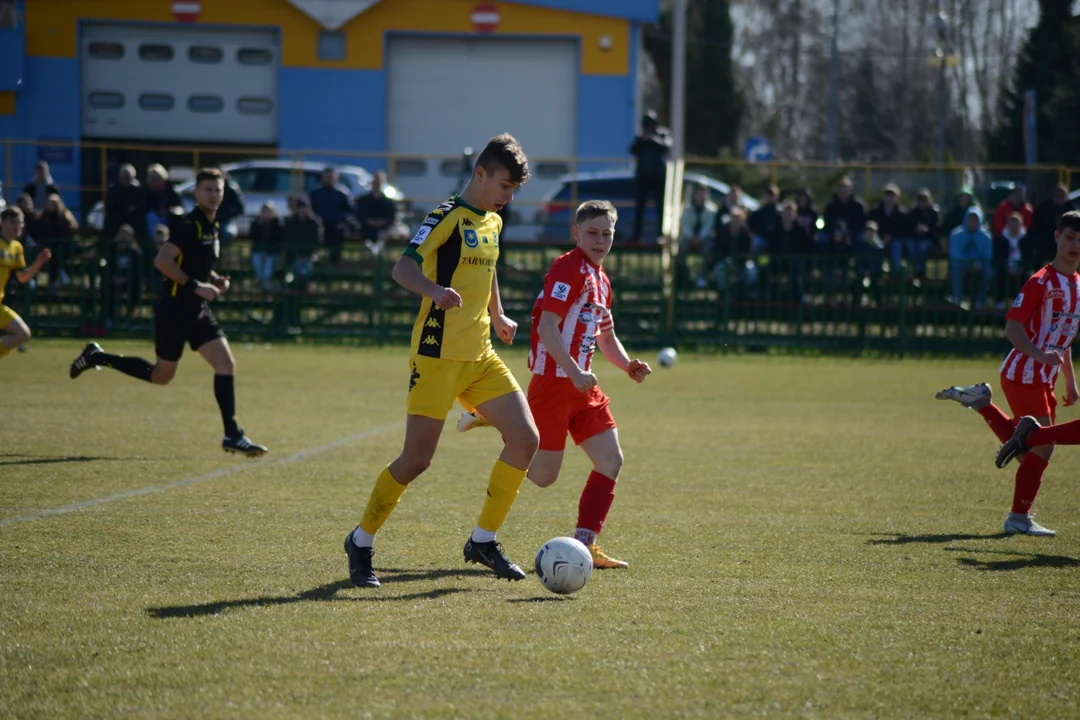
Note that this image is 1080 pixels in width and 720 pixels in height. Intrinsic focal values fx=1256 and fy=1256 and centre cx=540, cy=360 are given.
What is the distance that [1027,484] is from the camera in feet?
24.3

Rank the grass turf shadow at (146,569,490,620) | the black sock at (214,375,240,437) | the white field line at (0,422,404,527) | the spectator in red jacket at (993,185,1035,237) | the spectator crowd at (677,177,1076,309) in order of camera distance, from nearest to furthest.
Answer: the grass turf shadow at (146,569,490,620), the white field line at (0,422,404,527), the black sock at (214,375,240,437), the spectator crowd at (677,177,1076,309), the spectator in red jacket at (993,185,1035,237)

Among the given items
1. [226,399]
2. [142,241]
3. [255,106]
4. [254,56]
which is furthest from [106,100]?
[226,399]

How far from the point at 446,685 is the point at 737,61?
5420cm

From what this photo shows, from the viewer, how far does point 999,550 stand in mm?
6832

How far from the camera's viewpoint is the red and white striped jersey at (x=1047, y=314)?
767cm

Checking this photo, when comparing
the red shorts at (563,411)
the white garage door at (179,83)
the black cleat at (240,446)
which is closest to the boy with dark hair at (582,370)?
the red shorts at (563,411)

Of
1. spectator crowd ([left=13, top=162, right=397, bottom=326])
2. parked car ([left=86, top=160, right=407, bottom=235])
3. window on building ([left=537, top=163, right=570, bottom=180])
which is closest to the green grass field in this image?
spectator crowd ([left=13, top=162, right=397, bottom=326])

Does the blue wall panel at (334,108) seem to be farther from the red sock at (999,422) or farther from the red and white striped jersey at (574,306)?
the red and white striped jersey at (574,306)

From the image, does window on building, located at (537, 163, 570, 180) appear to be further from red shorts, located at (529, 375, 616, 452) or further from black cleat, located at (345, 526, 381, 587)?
black cleat, located at (345, 526, 381, 587)

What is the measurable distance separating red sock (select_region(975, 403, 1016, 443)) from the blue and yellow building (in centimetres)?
2418

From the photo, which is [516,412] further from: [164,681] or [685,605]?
[164,681]

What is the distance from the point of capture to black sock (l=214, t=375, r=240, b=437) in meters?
9.38

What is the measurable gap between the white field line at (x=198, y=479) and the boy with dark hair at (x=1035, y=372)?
4.78 metres

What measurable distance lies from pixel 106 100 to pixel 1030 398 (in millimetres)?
28794
